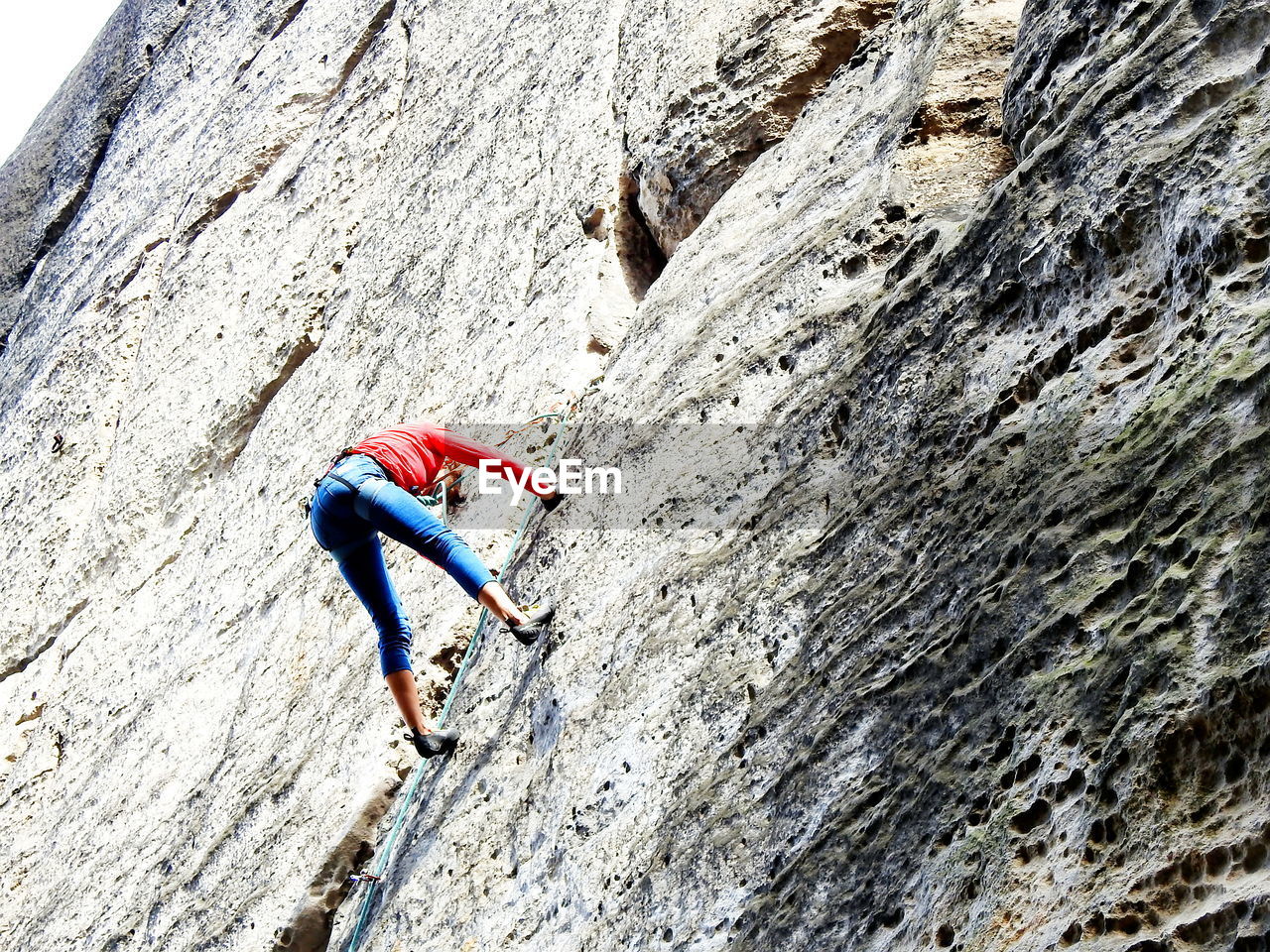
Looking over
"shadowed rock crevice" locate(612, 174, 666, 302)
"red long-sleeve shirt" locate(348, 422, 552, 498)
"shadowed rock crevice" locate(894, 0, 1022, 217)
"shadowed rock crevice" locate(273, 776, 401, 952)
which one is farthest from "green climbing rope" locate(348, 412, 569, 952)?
"shadowed rock crevice" locate(894, 0, 1022, 217)

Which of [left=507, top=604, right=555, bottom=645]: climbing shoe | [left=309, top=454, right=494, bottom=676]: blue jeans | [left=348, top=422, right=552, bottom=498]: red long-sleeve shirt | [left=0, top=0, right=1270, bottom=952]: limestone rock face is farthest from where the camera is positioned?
[left=348, top=422, right=552, bottom=498]: red long-sleeve shirt

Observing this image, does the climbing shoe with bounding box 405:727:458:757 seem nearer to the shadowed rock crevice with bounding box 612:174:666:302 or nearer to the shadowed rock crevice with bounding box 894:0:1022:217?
the shadowed rock crevice with bounding box 612:174:666:302

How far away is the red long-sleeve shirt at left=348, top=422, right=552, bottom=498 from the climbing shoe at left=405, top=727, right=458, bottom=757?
891mm

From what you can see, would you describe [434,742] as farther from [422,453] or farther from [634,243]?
[634,243]

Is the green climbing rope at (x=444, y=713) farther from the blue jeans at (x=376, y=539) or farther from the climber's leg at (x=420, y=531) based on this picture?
the climber's leg at (x=420, y=531)

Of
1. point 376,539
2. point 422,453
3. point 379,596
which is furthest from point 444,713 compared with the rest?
point 422,453

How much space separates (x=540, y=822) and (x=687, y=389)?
1.48 metres

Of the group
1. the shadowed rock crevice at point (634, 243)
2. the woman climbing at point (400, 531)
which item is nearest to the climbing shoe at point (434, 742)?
the woman climbing at point (400, 531)

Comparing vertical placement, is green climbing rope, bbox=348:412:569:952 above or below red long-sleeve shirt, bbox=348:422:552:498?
below

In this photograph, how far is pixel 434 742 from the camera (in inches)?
182

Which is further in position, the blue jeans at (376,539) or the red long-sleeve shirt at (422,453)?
the red long-sleeve shirt at (422,453)

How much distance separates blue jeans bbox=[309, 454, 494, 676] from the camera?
15.0ft

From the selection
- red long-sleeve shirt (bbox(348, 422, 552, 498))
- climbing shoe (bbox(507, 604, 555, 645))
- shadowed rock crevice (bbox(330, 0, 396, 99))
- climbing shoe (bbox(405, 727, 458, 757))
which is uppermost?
shadowed rock crevice (bbox(330, 0, 396, 99))

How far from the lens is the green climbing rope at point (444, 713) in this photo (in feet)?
15.3
